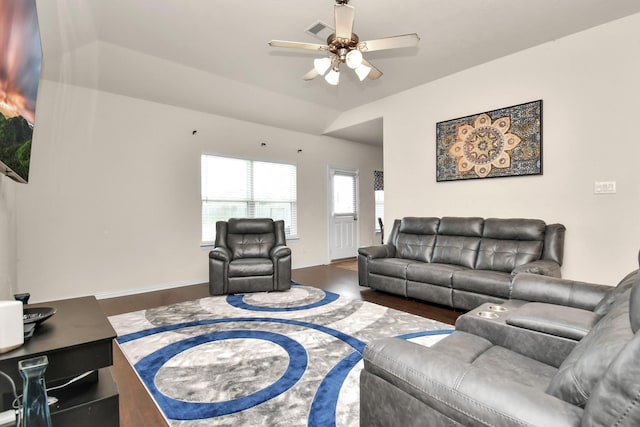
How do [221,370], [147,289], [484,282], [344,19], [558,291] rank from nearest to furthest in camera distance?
[558,291]
[221,370]
[344,19]
[484,282]
[147,289]

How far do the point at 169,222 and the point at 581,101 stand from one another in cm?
544

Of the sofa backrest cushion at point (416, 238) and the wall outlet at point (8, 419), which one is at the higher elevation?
the sofa backrest cushion at point (416, 238)

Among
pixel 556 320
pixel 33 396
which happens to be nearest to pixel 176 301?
pixel 33 396

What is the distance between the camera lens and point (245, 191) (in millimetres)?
5469

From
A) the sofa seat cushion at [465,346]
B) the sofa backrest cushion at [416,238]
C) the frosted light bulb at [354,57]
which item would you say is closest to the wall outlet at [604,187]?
the sofa backrest cushion at [416,238]

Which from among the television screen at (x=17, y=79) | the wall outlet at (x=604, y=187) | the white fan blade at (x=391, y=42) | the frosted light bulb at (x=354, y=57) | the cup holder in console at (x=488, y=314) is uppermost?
the white fan blade at (x=391, y=42)

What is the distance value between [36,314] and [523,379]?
214 centimetres

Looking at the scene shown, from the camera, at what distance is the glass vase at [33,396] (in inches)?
34.3

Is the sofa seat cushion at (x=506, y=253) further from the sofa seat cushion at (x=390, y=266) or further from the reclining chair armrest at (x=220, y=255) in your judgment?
the reclining chair armrest at (x=220, y=255)

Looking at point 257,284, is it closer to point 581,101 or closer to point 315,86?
point 315,86

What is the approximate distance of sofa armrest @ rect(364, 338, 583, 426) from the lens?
753 mm

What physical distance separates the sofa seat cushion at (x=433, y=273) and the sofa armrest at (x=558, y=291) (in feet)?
4.07

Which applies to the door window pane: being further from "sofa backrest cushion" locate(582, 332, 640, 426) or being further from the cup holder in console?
"sofa backrest cushion" locate(582, 332, 640, 426)

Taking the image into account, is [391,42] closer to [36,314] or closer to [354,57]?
[354,57]
